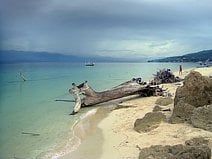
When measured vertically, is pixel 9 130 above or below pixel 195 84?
below

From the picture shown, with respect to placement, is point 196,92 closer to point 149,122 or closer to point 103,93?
point 149,122

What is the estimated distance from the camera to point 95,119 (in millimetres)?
14492

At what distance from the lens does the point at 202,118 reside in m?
9.66

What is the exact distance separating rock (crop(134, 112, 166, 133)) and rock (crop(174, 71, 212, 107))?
92cm

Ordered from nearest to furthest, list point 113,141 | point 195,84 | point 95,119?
point 113,141
point 195,84
point 95,119

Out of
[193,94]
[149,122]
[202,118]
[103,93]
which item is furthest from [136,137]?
[103,93]

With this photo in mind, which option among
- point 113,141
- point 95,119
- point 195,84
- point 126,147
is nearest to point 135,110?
point 95,119

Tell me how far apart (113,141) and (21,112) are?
33.3ft

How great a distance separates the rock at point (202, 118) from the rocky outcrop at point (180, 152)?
1.54 metres

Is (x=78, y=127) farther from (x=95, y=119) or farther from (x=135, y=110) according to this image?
(x=135, y=110)

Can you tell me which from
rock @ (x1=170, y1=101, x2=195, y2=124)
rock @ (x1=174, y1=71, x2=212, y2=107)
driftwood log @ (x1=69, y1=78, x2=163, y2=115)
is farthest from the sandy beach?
driftwood log @ (x1=69, y1=78, x2=163, y2=115)

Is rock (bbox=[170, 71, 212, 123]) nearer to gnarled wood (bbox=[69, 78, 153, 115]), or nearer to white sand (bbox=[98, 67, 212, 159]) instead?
white sand (bbox=[98, 67, 212, 159])

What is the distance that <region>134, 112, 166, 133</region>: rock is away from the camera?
10211 millimetres

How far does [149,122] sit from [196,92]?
201 cm
